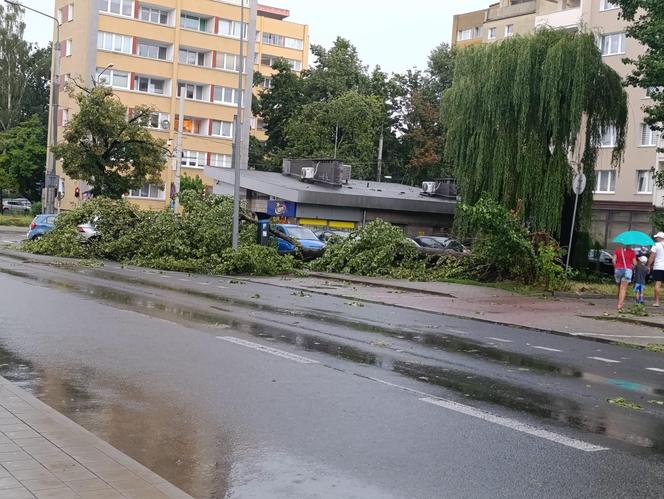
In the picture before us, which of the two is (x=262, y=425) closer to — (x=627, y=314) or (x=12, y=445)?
(x=12, y=445)

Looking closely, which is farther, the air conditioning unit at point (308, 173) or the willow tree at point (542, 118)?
the air conditioning unit at point (308, 173)

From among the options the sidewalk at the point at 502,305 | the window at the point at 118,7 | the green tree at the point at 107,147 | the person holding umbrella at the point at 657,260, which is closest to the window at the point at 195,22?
the window at the point at 118,7

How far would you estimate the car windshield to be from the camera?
31.4 m

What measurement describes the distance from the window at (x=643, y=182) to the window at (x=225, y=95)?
33.7m

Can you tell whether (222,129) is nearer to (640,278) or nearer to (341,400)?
(640,278)

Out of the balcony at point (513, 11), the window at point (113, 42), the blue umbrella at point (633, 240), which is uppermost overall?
the balcony at point (513, 11)

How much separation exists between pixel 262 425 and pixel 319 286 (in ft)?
53.0

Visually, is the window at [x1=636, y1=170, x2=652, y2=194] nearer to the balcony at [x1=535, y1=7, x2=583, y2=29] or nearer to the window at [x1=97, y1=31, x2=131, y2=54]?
the balcony at [x1=535, y1=7, x2=583, y2=29]

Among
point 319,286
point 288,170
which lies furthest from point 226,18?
point 319,286

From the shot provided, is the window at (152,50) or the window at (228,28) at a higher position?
the window at (228,28)

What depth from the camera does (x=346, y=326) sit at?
14.0m

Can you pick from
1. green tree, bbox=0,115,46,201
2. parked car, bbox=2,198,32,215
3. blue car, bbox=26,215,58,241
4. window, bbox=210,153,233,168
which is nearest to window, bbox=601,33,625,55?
window, bbox=210,153,233,168

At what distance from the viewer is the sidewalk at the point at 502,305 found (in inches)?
613

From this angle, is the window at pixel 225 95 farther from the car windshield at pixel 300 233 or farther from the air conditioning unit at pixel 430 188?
the car windshield at pixel 300 233
